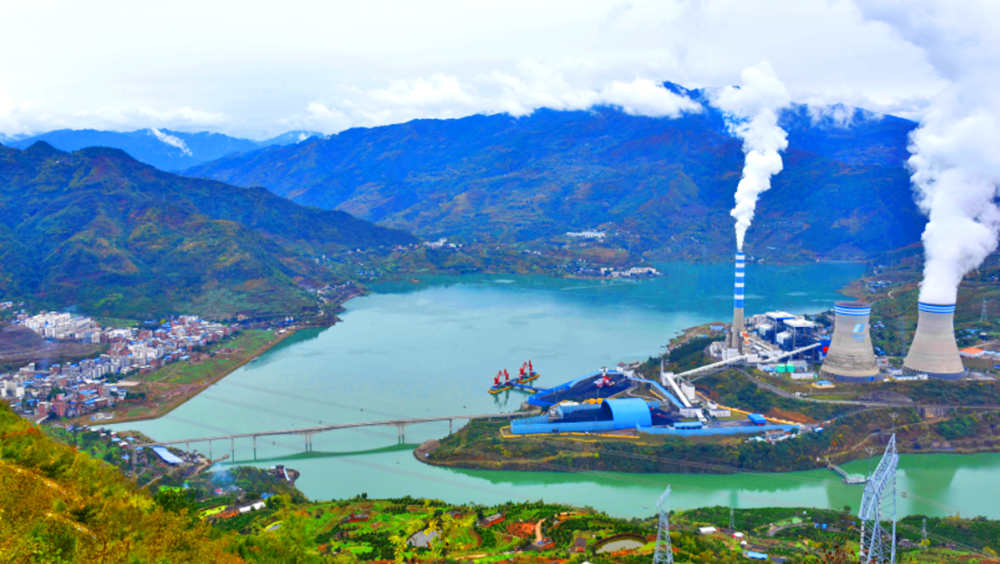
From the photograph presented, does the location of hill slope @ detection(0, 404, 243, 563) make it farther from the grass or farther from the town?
the grass

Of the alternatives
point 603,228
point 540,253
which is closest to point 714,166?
point 603,228

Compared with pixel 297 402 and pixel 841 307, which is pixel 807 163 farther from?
pixel 297 402

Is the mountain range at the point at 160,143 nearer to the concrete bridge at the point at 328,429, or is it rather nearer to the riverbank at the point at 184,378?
the riverbank at the point at 184,378

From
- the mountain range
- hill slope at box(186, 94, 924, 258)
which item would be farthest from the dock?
the mountain range

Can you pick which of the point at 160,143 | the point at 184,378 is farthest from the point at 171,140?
the point at 184,378

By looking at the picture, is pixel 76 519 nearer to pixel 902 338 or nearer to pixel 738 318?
pixel 738 318

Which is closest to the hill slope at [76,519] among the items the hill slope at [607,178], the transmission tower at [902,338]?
the transmission tower at [902,338]

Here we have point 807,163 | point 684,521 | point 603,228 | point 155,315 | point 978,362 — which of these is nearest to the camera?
point 684,521
